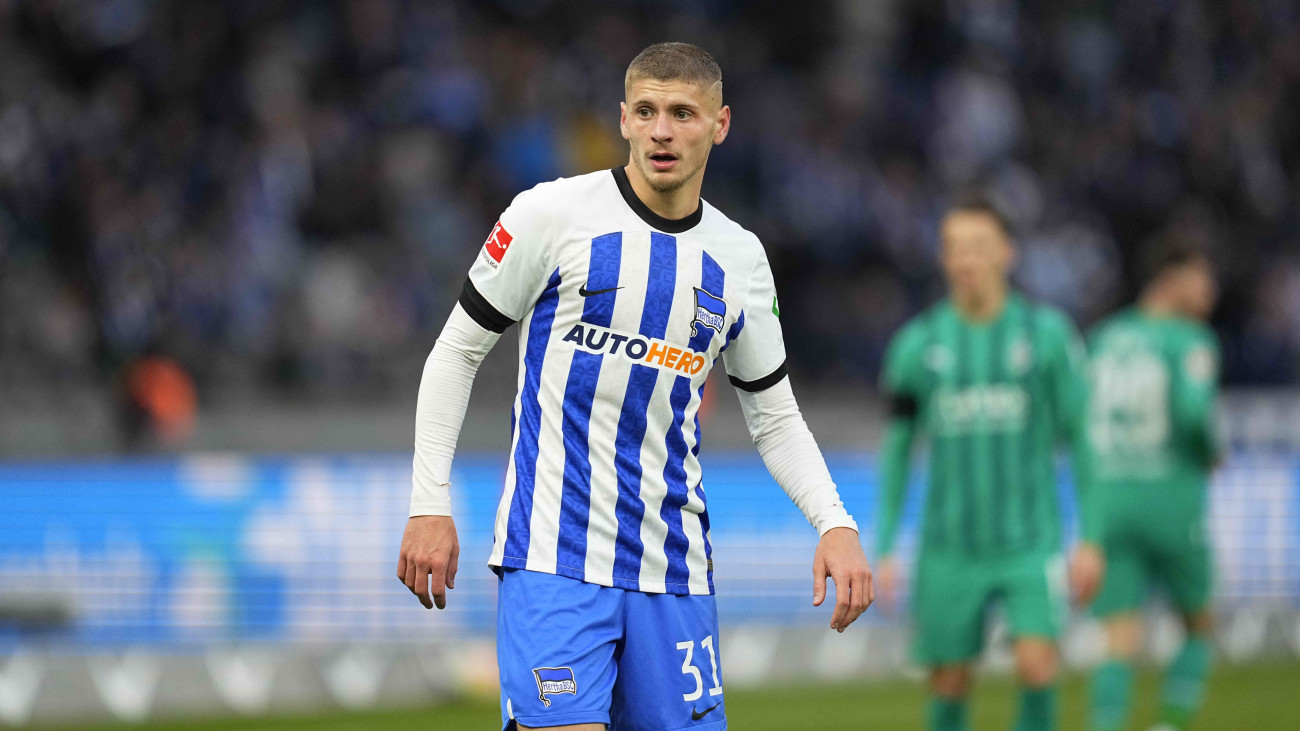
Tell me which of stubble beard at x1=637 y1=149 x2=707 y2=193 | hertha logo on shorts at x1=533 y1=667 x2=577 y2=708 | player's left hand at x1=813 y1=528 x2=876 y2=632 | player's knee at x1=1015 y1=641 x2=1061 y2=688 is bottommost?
player's knee at x1=1015 y1=641 x2=1061 y2=688

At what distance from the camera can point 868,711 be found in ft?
31.1

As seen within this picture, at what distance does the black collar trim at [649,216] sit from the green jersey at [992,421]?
9.44 ft

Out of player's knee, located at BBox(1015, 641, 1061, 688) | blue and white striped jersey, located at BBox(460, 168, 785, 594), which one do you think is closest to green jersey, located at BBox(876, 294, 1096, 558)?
player's knee, located at BBox(1015, 641, 1061, 688)

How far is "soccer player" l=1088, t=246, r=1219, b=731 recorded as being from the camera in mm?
8461

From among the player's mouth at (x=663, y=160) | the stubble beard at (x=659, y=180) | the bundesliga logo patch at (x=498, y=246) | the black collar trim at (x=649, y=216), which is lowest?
the bundesliga logo patch at (x=498, y=246)

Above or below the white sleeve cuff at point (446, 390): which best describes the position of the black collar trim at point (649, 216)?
above

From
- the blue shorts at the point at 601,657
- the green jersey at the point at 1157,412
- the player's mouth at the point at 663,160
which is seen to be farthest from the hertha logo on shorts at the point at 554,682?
the green jersey at the point at 1157,412

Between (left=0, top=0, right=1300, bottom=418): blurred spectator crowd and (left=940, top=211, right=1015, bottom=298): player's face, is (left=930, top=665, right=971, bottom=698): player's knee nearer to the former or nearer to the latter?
(left=940, top=211, right=1015, bottom=298): player's face

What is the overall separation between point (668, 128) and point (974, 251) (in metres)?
3.00

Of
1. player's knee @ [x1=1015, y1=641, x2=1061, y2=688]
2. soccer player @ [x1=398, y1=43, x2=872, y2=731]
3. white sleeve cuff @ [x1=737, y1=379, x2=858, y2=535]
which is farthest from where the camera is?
player's knee @ [x1=1015, y1=641, x2=1061, y2=688]

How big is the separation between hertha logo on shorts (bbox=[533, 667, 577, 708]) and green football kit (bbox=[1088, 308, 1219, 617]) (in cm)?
527

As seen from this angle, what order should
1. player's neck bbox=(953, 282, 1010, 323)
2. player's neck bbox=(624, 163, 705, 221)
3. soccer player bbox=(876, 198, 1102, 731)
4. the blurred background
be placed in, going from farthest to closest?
the blurred background < player's neck bbox=(953, 282, 1010, 323) < soccer player bbox=(876, 198, 1102, 731) < player's neck bbox=(624, 163, 705, 221)

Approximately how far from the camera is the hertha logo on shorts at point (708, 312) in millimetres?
3996

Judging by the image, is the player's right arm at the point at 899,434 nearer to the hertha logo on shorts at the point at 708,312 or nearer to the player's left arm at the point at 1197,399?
the player's left arm at the point at 1197,399
